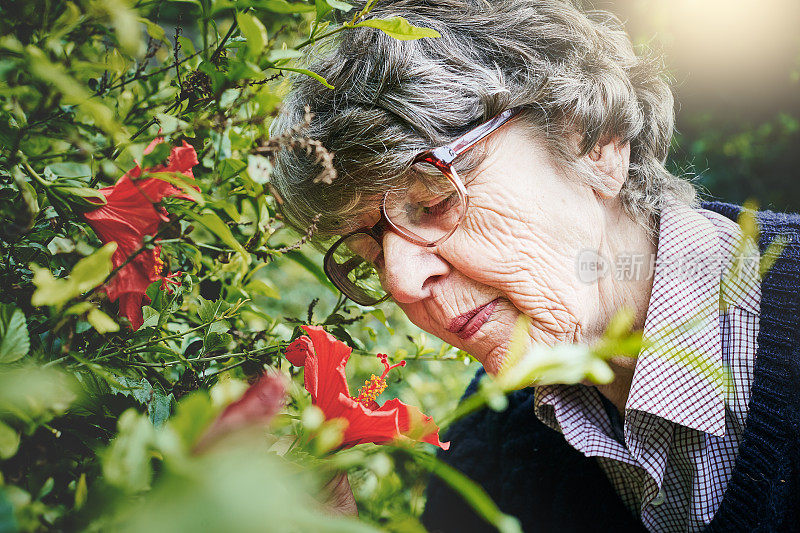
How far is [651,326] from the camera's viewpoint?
4.49 ft

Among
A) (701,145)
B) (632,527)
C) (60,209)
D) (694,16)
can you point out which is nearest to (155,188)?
(60,209)

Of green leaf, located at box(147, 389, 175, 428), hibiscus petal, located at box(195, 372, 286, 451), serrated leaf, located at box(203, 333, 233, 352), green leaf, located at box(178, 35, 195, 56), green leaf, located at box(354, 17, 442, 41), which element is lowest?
serrated leaf, located at box(203, 333, 233, 352)

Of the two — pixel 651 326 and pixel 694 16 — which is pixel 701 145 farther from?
pixel 651 326

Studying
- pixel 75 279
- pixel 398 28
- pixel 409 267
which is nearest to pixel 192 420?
pixel 75 279

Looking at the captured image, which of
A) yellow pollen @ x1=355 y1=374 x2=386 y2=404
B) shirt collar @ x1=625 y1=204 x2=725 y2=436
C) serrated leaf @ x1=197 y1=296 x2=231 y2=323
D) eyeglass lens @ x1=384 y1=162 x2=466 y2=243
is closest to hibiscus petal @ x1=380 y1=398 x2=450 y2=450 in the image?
yellow pollen @ x1=355 y1=374 x2=386 y2=404

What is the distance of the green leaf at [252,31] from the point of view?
627 mm

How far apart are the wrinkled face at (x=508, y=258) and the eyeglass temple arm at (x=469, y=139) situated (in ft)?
0.09

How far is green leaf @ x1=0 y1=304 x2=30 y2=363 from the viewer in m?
0.48

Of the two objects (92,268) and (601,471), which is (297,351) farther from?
(601,471)

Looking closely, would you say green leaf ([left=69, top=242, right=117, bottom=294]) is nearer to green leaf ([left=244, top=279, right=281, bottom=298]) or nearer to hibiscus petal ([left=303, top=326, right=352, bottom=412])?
hibiscus petal ([left=303, top=326, right=352, bottom=412])

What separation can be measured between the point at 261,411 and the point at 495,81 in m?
1.18

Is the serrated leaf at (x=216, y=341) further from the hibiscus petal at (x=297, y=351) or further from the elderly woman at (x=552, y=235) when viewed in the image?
the elderly woman at (x=552, y=235)

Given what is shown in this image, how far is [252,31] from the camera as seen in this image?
25.0 inches

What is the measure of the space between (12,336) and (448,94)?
40.7 inches
